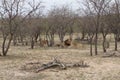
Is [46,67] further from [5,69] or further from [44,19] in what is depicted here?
[44,19]

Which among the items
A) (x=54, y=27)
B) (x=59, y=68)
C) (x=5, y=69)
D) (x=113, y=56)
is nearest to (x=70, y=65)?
(x=59, y=68)

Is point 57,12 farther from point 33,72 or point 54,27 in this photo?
point 33,72

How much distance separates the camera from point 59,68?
1592cm

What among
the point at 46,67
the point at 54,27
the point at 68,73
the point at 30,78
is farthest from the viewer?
the point at 54,27

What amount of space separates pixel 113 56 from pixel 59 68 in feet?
25.9

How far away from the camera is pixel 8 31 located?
23.5m

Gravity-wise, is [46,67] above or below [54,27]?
below

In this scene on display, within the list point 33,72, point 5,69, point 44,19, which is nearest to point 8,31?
point 5,69

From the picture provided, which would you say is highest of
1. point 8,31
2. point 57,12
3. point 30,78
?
point 57,12

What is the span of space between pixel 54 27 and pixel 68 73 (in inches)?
990

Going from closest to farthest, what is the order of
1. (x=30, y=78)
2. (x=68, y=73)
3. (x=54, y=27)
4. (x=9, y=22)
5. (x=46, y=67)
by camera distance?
(x=30, y=78) → (x=68, y=73) → (x=46, y=67) → (x=9, y=22) → (x=54, y=27)

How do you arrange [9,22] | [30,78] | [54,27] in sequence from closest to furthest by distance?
[30,78] < [9,22] < [54,27]

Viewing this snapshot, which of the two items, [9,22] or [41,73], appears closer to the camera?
[41,73]

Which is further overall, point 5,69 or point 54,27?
point 54,27
